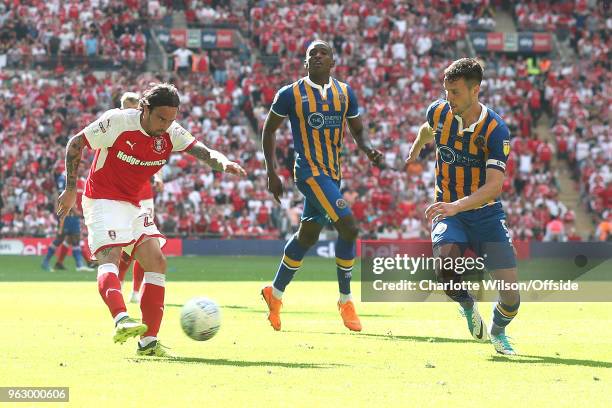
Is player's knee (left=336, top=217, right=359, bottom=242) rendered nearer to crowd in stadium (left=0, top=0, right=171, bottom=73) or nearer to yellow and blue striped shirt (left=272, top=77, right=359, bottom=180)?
yellow and blue striped shirt (left=272, top=77, right=359, bottom=180)

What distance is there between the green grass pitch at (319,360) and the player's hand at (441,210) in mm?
1096

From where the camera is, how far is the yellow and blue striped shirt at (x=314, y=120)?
10.9 metres

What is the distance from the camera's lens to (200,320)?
28.9ft

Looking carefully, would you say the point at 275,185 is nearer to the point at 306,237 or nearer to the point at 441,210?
the point at 306,237

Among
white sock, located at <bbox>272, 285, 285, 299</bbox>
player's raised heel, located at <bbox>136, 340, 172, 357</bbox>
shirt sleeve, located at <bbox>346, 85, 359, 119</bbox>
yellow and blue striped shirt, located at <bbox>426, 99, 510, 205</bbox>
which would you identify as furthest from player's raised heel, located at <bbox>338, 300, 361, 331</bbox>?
player's raised heel, located at <bbox>136, 340, 172, 357</bbox>

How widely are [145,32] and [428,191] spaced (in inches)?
489

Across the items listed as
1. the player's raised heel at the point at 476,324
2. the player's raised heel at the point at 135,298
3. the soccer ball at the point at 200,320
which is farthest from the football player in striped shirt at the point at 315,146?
the player's raised heel at the point at 135,298

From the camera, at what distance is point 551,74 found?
38094 millimetres

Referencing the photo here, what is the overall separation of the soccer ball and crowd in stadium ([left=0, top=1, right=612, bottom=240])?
73.4 ft

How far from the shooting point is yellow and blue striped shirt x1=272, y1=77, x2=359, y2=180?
10.9 meters

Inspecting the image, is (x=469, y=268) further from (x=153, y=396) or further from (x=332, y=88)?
(x=153, y=396)

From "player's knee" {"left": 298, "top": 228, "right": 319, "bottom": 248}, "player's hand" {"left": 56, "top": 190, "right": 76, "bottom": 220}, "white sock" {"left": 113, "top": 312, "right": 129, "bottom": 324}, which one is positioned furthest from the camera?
"player's knee" {"left": 298, "top": 228, "right": 319, "bottom": 248}

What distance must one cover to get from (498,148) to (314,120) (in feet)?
8.60

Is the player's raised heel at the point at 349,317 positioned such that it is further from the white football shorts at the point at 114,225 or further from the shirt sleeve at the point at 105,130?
the shirt sleeve at the point at 105,130
